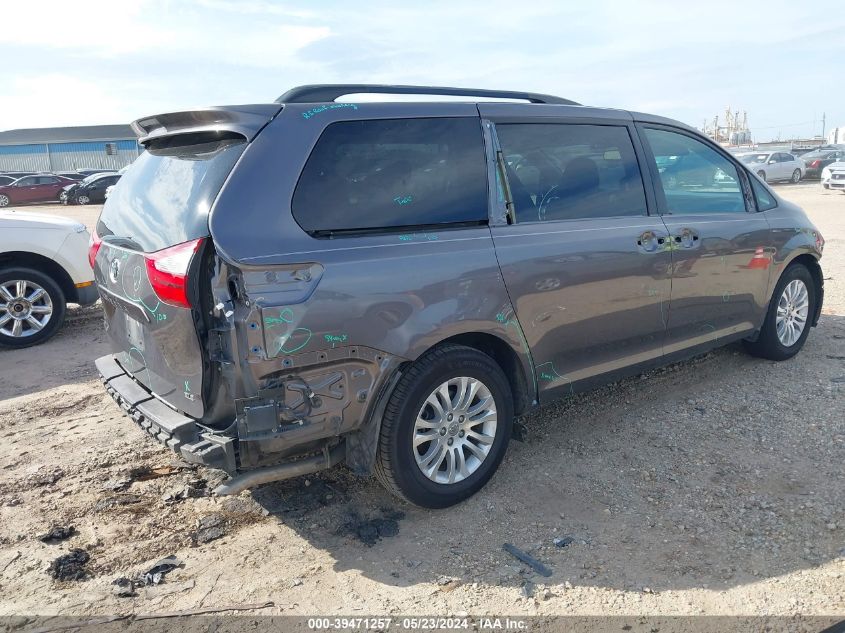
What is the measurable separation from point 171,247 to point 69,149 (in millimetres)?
63445

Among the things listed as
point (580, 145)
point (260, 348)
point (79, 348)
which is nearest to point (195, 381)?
point (260, 348)

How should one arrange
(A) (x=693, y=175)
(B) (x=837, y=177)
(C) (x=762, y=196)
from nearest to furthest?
(A) (x=693, y=175) → (C) (x=762, y=196) → (B) (x=837, y=177)

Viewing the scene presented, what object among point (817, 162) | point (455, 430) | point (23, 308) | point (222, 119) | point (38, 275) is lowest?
point (455, 430)

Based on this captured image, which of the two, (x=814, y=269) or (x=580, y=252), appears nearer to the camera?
(x=580, y=252)

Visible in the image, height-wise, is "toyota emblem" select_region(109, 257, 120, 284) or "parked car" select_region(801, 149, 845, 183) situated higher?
"parked car" select_region(801, 149, 845, 183)

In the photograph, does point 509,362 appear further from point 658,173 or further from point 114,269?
point 114,269

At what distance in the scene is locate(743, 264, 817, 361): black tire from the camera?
517 cm

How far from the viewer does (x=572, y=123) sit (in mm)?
3910

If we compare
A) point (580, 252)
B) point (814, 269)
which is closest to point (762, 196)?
point (814, 269)

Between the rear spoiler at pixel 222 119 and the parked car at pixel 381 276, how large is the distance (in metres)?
0.01

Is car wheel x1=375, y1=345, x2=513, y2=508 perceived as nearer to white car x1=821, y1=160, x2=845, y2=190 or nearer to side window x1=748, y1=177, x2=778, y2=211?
side window x1=748, y1=177, x2=778, y2=211

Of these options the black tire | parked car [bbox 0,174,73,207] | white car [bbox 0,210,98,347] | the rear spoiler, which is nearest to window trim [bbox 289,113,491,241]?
the rear spoiler

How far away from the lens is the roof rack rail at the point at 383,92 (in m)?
3.18

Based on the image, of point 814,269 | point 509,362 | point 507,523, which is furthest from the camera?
point 814,269
